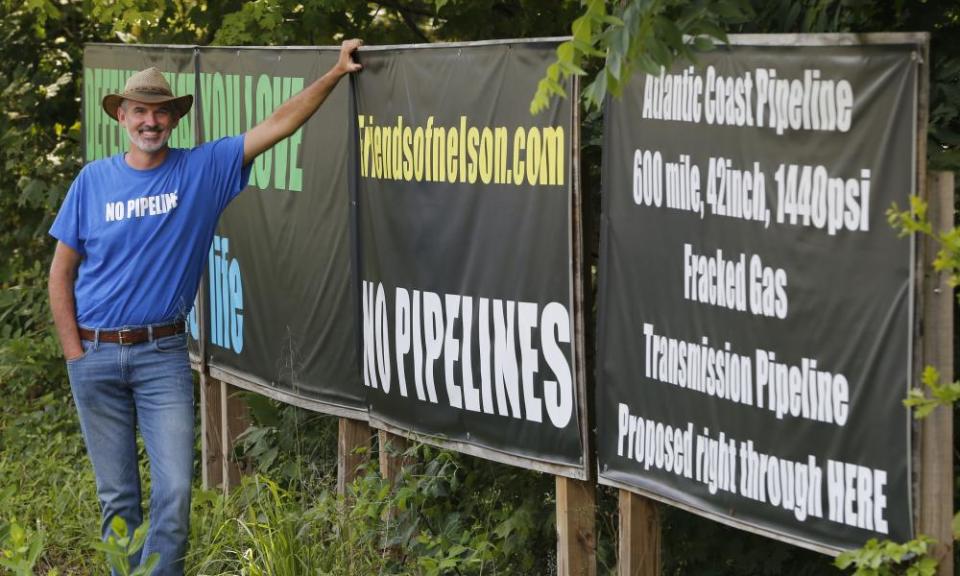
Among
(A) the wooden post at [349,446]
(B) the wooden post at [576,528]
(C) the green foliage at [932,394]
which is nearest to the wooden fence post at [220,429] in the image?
(A) the wooden post at [349,446]

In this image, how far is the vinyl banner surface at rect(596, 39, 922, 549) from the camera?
3.86 meters

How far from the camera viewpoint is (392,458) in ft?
20.7

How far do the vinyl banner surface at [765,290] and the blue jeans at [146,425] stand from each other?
1949 mm

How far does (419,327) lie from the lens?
5852mm

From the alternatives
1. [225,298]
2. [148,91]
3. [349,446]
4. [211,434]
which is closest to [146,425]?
[349,446]

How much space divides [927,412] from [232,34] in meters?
5.69

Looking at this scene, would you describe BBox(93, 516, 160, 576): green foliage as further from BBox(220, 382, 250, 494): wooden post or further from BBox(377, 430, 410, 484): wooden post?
BBox(220, 382, 250, 494): wooden post

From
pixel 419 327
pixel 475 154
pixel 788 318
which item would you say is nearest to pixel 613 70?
pixel 788 318

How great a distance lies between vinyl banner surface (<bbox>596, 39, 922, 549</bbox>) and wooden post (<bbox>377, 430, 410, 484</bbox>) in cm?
148

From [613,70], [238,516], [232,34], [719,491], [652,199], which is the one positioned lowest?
[238,516]

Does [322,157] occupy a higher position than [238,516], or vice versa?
[322,157]

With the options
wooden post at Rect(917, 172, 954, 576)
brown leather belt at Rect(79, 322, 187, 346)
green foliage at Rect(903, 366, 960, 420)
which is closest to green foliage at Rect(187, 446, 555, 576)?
brown leather belt at Rect(79, 322, 187, 346)

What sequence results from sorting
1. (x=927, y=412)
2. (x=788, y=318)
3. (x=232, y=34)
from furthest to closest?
(x=232, y=34) → (x=788, y=318) → (x=927, y=412)

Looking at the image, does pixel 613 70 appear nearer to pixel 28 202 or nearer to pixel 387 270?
pixel 387 270
